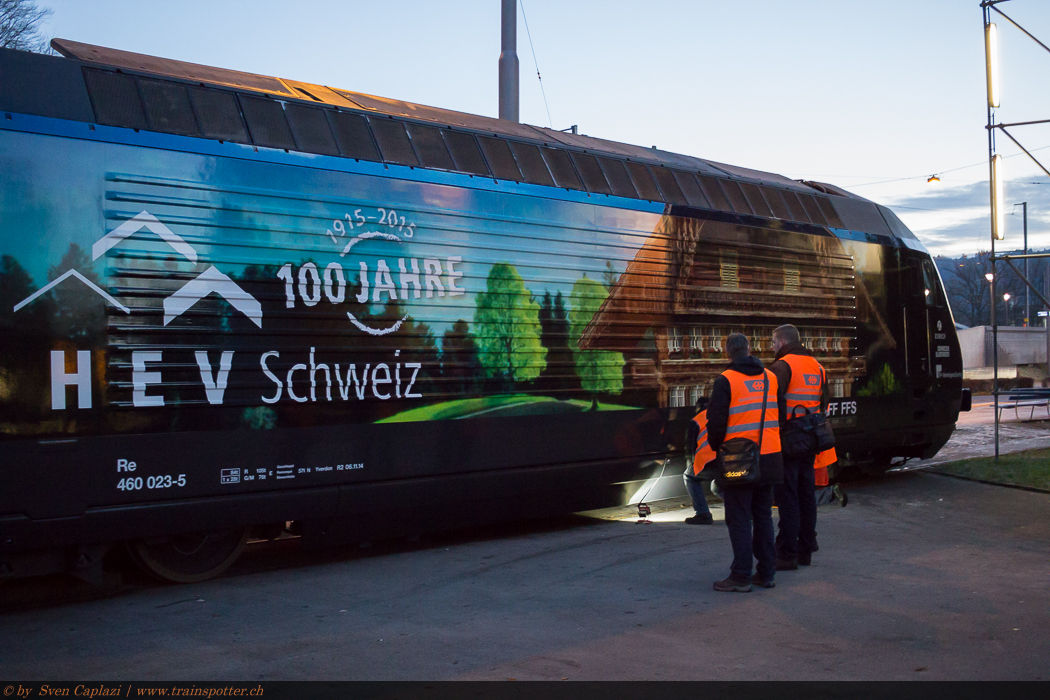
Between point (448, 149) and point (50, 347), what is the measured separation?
11.4ft

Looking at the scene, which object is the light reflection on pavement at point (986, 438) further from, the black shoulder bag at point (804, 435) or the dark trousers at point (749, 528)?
the dark trousers at point (749, 528)

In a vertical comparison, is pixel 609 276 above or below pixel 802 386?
above

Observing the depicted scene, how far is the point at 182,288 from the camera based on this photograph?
589 cm

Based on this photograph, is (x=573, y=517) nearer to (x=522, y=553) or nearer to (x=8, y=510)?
(x=522, y=553)

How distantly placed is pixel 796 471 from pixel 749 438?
37.8 inches

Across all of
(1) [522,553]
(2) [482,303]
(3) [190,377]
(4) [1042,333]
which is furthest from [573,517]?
(4) [1042,333]

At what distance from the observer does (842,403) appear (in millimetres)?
10828

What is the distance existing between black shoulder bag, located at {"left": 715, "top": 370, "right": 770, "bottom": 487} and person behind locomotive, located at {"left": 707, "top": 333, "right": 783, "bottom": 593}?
40 mm

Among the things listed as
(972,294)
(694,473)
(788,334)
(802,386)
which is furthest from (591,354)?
(972,294)

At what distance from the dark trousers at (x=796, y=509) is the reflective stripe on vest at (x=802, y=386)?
39cm

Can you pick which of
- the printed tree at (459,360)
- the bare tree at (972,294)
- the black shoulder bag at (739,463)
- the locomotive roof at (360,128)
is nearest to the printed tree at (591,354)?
the locomotive roof at (360,128)

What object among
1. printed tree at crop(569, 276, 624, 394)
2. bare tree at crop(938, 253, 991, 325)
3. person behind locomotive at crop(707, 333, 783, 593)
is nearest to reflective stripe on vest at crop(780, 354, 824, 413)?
person behind locomotive at crop(707, 333, 783, 593)

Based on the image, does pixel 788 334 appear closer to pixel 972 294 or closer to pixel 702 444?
pixel 702 444
